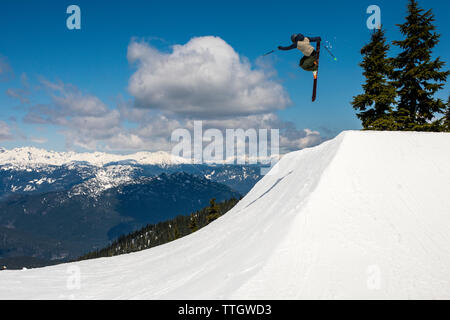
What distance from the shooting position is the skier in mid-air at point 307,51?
10.9 m

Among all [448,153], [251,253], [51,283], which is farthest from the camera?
[448,153]

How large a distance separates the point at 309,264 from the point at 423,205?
575 cm

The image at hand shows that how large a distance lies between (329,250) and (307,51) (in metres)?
8.26

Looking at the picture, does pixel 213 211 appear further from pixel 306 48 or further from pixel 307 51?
pixel 306 48

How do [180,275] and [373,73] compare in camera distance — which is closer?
[180,275]

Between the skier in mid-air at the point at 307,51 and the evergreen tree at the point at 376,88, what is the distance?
1605cm

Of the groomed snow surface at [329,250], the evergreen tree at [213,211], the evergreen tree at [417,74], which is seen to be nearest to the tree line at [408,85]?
the evergreen tree at [417,74]

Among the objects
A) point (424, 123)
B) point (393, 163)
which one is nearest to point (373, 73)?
point (424, 123)

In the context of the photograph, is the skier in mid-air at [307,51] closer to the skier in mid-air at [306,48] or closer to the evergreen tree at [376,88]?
the skier in mid-air at [306,48]

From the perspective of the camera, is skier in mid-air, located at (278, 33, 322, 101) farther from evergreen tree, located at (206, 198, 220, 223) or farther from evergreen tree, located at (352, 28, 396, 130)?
evergreen tree, located at (206, 198, 220, 223)

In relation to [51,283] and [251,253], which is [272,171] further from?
[51,283]

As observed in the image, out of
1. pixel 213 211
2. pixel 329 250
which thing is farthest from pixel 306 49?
pixel 213 211

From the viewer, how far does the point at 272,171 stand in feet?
79.6

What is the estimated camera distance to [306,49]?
441 inches
